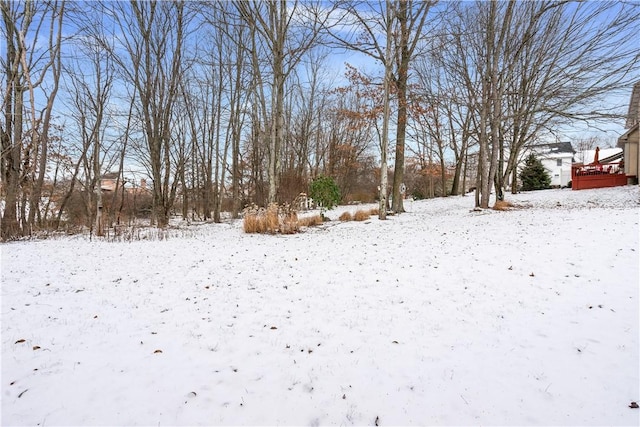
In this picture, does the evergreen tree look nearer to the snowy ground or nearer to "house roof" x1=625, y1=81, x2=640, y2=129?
"house roof" x1=625, y1=81, x2=640, y2=129

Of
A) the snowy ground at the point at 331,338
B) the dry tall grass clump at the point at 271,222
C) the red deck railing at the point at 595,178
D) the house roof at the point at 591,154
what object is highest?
the house roof at the point at 591,154

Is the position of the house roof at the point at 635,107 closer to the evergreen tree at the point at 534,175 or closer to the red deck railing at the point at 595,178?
the red deck railing at the point at 595,178

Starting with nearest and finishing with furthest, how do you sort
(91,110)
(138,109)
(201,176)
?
(91,110)
(138,109)
(201,176)

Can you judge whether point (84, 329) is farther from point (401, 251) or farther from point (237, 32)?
point (237, 32)

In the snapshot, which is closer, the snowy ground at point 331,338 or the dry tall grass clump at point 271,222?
the snowy ground at point 331,338

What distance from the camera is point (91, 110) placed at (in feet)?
43.0

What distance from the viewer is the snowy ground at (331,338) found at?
77.3 inches

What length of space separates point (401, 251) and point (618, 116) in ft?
26.5

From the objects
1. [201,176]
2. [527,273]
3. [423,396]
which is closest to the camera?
[423,396]

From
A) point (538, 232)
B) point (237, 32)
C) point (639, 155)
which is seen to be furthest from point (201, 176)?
point (639, 155)

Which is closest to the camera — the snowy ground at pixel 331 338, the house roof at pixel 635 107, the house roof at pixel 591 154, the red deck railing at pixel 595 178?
the snowy ground at pixel 331 338

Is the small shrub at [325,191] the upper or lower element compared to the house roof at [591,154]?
lower

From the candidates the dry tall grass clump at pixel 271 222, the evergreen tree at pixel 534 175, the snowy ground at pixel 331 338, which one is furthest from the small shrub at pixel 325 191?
the evergreen tree at pixel 534 175

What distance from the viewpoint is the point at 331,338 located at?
283cm
